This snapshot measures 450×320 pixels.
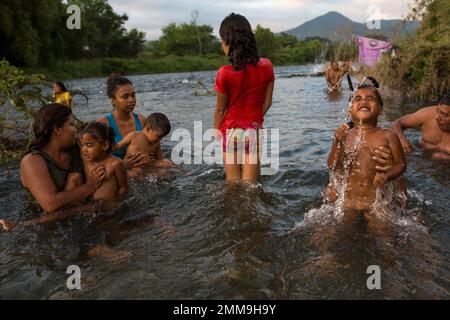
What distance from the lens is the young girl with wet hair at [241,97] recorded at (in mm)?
3945

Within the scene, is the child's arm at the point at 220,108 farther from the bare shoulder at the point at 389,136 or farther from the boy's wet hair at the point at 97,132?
the bare shoulder at the point at 389,136

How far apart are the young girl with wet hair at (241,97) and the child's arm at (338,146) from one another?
33.1 inches

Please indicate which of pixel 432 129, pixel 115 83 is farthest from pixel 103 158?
pixel 432 129

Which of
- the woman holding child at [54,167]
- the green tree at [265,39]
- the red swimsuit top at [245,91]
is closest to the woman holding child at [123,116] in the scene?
the woman holding child at [54,167]

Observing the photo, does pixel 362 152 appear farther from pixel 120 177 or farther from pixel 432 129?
pixel 432 129

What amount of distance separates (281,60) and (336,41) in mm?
72006

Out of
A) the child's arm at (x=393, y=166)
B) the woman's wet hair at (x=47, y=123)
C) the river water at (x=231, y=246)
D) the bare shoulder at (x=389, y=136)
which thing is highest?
the woman's wet hair at (x=47, y=123)

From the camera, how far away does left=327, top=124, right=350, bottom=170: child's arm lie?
3932mm

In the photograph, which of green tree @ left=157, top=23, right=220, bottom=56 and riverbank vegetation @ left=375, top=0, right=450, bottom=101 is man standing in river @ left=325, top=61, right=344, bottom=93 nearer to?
riverbank vegetation @ left=375, top=0, right=450, bottom=101

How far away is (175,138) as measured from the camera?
9258 millimetres

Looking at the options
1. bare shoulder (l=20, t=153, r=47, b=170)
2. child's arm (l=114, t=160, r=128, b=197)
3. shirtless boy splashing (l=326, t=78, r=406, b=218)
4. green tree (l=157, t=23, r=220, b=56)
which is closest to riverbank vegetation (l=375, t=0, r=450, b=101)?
shirtless boy splashing (l=326, t=78, r=406, b=218)

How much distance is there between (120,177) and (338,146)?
2239 mm
